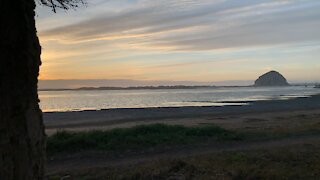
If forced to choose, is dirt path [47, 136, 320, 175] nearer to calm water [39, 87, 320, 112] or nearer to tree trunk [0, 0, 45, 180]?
tree trunk [0, 0, 45, 180]

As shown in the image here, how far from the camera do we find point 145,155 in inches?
699

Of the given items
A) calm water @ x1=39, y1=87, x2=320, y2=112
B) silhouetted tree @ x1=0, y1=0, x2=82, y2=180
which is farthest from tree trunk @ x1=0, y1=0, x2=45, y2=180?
calm water @ x1=39, y1=87, x2=320, y2=112

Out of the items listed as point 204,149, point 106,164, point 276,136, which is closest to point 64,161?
point 106,164

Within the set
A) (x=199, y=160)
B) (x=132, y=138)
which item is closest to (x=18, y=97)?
(x=199, y=160)

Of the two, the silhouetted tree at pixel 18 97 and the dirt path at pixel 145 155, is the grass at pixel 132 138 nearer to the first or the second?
the dirt path at pixel 145 155

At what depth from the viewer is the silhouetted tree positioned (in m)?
6.78

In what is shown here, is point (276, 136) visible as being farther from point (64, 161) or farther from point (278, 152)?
point (64, 161)

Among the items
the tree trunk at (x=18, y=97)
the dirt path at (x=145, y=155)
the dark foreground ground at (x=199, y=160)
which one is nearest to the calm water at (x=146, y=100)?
the dark foreground ground at (x=199, y=160)

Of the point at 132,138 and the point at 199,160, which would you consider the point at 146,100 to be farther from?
the point at 199,160

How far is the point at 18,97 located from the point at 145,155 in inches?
443

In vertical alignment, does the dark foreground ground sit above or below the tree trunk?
below

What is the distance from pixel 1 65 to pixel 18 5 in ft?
3.14

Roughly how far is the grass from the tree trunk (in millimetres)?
11914

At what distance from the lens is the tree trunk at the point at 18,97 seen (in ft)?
22.2
